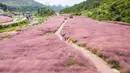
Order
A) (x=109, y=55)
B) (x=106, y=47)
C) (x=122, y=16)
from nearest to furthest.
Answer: (x=109, y=55), (x=106, y=47), (x=122, y=16)

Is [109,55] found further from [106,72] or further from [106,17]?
[106,17]

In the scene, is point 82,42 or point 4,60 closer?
point 4,60

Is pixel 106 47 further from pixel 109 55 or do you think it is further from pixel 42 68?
pixel 42 68

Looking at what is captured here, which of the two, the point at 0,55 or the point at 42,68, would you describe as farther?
the point at 0,55

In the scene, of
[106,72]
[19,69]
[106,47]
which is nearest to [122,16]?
[106,47]

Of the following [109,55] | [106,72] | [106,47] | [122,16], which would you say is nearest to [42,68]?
[106,72]

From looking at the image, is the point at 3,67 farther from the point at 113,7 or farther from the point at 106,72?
the point at 113,7

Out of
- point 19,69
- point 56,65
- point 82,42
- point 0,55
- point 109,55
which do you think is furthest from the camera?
point 82,42

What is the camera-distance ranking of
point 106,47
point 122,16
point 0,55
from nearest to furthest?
1. point 0,55
2. point 106,47
3. point 122,16

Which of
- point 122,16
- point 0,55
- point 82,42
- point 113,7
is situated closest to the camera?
point 0,55
